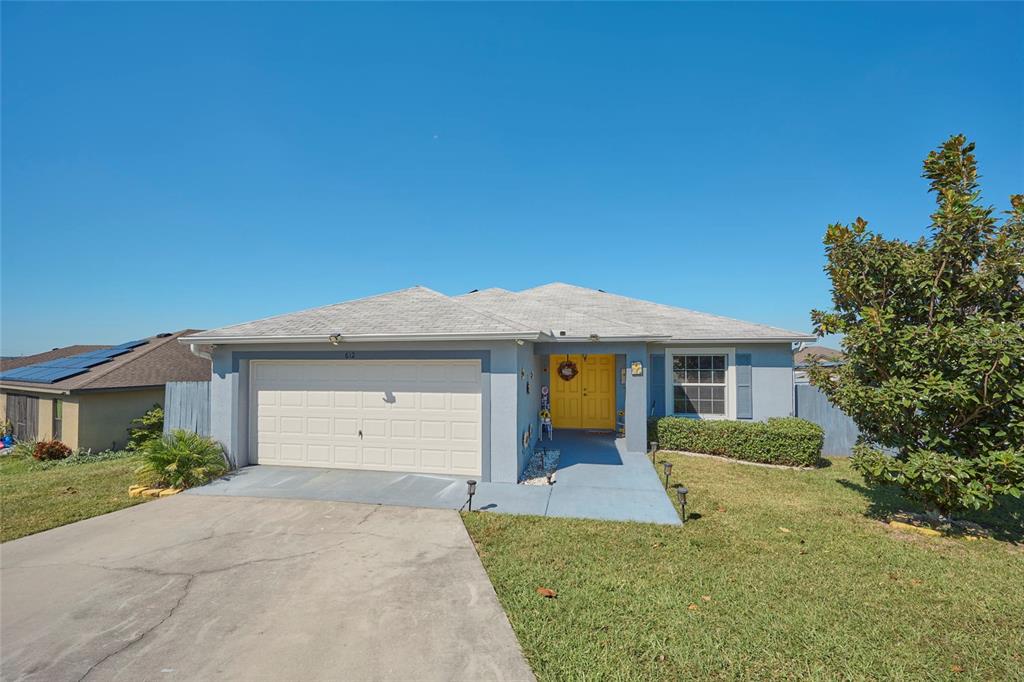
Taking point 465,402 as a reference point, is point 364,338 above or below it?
above

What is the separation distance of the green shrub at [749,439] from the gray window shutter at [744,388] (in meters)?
1.47

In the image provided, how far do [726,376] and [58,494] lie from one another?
15.7m

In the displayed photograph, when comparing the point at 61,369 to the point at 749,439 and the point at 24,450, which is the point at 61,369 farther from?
the point at 749,439

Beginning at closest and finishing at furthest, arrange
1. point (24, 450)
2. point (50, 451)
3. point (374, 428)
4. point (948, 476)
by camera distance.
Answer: point (948, 476) → point (374, 428) → point (50, 451) → point (24, 450)

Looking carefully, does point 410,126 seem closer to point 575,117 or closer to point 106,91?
point 575,117

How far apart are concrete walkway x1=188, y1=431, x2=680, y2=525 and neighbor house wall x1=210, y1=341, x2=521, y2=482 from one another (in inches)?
19.7

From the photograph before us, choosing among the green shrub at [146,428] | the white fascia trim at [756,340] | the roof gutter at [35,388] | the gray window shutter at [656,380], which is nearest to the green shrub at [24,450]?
the roof gutter at [35,388]

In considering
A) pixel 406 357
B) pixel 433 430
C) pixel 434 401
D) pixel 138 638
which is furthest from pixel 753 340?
pixel 138 638

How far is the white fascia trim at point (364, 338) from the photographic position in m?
7.55

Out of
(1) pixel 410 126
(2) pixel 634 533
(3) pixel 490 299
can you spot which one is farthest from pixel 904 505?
(1) pixel 410 126

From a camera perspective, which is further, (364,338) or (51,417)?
(51,417)

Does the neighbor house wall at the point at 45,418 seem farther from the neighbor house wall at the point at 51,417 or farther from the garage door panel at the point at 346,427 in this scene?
the garage door panel at the point at 346,427

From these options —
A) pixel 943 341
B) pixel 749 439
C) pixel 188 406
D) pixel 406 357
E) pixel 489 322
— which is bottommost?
pixel 749 439

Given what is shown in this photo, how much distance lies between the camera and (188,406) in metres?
9.84
